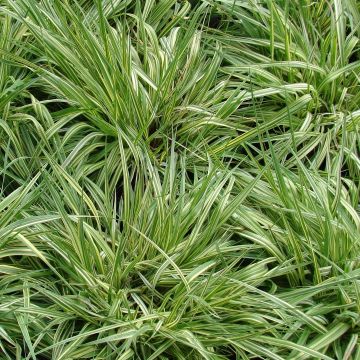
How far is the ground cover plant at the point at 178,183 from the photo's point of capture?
1.76 m

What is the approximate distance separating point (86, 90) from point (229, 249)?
25.7 inches

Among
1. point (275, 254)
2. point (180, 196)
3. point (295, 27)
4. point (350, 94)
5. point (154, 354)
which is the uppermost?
point (295, 27)

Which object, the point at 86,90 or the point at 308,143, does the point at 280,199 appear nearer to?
the point at 308,143

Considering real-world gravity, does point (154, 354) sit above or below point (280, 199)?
below

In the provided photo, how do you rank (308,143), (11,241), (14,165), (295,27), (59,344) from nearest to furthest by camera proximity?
(59,344) < (11,241) < (14,165) < (308,143) < (295,27)

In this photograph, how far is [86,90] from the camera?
2131 mm

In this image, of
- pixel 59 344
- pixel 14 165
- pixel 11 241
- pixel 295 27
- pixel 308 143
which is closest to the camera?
pixel 59 344

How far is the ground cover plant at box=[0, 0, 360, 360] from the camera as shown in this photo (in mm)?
1759

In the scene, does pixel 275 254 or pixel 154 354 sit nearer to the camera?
pixel 154 354

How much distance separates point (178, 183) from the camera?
203 centimetres

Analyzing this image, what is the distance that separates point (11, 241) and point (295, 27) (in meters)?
1.19

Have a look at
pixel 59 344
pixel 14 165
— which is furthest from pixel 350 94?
pixel 59 344

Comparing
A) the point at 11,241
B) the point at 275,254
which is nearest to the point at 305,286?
the point at 275,254

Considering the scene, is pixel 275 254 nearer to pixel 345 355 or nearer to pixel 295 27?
pixel 345 355
